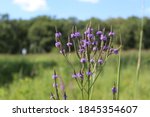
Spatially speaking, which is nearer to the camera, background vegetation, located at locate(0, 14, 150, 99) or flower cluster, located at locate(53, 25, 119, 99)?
flower cluster, located at locate(53, 25, 119, 99)

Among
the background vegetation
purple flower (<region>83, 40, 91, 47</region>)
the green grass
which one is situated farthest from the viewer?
the green grass

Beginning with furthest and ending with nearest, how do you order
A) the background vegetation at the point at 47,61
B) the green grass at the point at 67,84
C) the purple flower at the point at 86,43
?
the green grass at the point at 67,84 → the background vegetation at the point at 47,61 → the purple flower at the point at 86,43

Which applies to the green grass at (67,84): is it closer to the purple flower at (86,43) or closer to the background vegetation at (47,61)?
the background vegetation at (47,61)

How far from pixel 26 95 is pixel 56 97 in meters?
2.93

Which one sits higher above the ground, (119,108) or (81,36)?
(81,36)

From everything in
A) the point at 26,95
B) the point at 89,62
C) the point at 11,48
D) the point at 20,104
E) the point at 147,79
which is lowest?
the point at 11,48

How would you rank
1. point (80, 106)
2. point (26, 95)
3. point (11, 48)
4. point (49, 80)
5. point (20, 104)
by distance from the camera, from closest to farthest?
point (80, 106) < point (20, 104) < point (26, 95) < point (49, 80) < point (11, 48)

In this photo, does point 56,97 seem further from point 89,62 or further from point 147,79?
point 147,79

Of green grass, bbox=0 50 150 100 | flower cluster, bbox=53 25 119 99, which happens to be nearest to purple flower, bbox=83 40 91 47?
flower cluster, bbox=53 25 119 99

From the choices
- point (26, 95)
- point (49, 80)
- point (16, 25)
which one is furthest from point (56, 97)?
point (16, 25)

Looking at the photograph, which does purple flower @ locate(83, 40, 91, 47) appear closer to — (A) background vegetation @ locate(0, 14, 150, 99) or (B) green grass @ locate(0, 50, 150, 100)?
(A) background vegetation @ locate(0, 14, 150, 99)

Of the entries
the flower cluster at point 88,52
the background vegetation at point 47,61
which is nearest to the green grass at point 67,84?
the background vegetation at point 47,61

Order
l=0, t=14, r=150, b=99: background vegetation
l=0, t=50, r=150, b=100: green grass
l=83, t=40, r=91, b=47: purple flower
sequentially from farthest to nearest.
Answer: l=0, t=50, r=150, b=100: green grass → l=0, t=14, r=150, b=99: background vegetation → l=83, t=40, r=91, b=47: purple flower

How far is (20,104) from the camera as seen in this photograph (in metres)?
1.91
